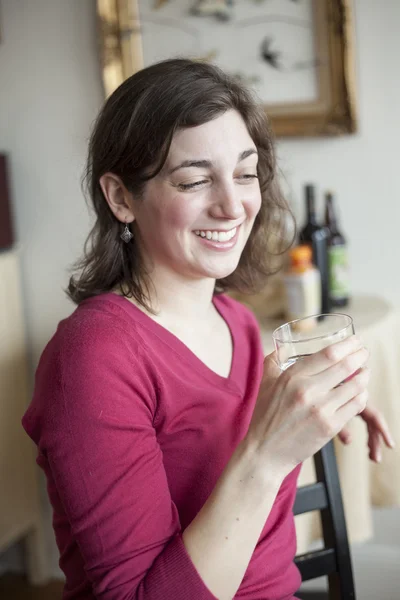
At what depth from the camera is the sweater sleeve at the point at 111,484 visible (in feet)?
3.01

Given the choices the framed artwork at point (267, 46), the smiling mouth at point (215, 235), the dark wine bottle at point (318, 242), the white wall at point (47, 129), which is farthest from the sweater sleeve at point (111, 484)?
the white wall at point (47, 129)

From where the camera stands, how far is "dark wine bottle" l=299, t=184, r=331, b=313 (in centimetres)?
196

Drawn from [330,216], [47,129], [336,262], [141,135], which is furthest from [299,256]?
[47,129]

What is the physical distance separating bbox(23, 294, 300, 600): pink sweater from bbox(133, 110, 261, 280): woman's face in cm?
11

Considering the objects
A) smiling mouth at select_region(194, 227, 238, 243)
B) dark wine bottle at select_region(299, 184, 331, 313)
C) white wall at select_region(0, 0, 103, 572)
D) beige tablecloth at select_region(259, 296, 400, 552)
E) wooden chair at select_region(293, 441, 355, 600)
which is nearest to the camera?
smiling mouth at select_region(194, 227, 238, 243)

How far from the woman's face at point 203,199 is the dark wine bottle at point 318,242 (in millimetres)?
831

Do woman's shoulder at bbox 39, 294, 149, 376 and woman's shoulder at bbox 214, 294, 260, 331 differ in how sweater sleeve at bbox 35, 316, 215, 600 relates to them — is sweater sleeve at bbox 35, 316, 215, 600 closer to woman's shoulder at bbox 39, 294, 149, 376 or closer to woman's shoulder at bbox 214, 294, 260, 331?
woman's shoulder at bbox 39, 294, 149, 376

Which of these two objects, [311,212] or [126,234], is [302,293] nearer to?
[311,212]

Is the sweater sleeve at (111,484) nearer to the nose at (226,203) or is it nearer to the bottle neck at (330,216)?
the nose at (226,203)

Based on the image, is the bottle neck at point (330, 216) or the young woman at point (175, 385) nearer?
the young woman at point (175, 385)

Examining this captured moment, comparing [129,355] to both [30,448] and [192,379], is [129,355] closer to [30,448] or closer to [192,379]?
[192,379]

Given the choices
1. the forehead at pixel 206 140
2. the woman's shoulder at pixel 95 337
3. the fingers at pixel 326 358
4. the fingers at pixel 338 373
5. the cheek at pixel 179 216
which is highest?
the forehead at pixel 206 140

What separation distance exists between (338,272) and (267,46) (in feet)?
2.39

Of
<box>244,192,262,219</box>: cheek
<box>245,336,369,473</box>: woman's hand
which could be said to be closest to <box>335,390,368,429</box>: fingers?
<box>245,336,369,473</box>: woman's hand
